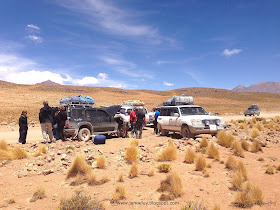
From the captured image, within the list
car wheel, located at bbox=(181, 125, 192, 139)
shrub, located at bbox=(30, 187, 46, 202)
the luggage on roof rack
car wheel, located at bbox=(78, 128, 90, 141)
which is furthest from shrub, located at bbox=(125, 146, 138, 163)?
the luggage on roof rack

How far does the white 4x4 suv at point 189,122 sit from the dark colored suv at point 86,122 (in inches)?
128

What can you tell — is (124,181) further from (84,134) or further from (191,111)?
(191,111)

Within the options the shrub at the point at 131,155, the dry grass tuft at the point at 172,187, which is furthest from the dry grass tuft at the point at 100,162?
the dry grass tuft at the point at 172,187

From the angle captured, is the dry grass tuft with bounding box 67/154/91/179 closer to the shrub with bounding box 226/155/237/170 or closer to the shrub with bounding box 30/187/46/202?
the shrub with bounding box 30/187/46/202

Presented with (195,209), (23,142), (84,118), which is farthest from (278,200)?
(23,142)

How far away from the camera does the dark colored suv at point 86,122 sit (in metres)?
11.6

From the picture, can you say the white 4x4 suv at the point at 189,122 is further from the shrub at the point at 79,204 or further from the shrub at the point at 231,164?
the shrub at the point at 79,204

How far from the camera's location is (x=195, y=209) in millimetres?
4629

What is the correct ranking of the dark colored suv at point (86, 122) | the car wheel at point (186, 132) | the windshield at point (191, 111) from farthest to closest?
the windshield at point (191, 111), the car wheel at point (186, 132), the dark colored suv at point (86, 122)

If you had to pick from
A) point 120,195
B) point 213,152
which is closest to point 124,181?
point 120,195

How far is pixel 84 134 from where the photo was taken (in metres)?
12.0

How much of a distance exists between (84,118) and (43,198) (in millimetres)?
6759

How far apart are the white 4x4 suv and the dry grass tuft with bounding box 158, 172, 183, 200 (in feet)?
20.2

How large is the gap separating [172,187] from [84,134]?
23.9ft
